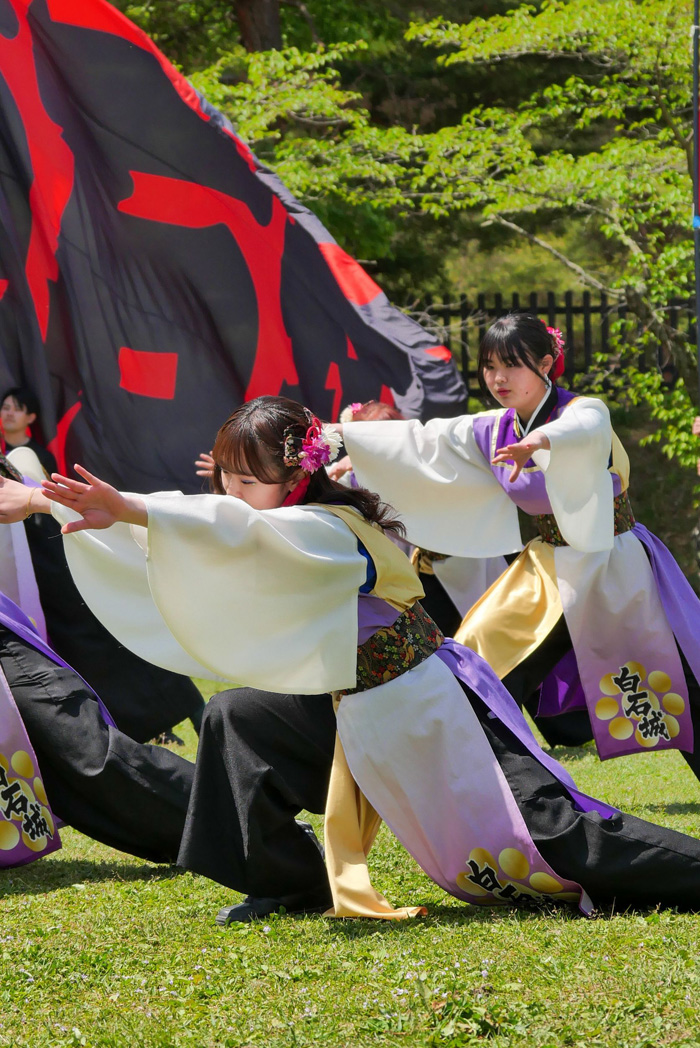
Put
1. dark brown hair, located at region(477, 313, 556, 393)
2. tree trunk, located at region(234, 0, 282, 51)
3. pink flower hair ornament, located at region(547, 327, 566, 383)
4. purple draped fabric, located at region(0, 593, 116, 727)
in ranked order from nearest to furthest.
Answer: purple draped fabric, located at region(0, 593, 116, 727)
dark brown hair, located at region(477, 313, 556, 393)
pink flower hair ornament, located at region(547, 327, 566, 383)
tree trunk, located at region(234, 0, 282, 51)

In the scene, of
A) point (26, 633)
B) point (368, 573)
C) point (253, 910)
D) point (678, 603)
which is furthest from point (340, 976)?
point (678, 603)

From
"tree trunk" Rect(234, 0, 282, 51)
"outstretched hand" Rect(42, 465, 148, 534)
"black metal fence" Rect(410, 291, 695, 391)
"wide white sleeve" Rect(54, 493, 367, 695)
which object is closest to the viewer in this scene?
"outstretched hand" Rect(42, 465, 148, 534)

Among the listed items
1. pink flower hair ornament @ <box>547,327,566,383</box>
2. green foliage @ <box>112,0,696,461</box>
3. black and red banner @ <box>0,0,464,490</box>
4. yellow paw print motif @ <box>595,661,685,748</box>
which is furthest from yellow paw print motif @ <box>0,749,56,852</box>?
green foliage @ <box>112,0,696,461</box>

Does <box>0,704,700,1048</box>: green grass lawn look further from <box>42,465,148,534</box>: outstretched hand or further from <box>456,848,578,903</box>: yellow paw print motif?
<box>42,465,148,534</box>: outstretched hand

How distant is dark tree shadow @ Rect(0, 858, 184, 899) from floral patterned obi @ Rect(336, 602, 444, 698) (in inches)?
42.8

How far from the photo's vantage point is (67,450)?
18.8 ft

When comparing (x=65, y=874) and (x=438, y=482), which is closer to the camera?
(x=65, y=874)

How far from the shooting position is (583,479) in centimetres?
383

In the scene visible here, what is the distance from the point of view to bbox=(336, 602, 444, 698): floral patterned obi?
9.43 feet

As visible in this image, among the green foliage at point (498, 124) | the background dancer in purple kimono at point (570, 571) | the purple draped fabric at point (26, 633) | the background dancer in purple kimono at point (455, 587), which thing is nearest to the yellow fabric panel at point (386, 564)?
the background dancer in purple kimono at point (570, 571)

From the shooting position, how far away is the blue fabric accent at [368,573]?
2.83 meters

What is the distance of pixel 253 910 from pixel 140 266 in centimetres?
373

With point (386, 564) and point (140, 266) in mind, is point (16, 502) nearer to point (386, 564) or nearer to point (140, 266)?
point (386, 564)

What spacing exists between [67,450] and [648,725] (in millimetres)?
3010
